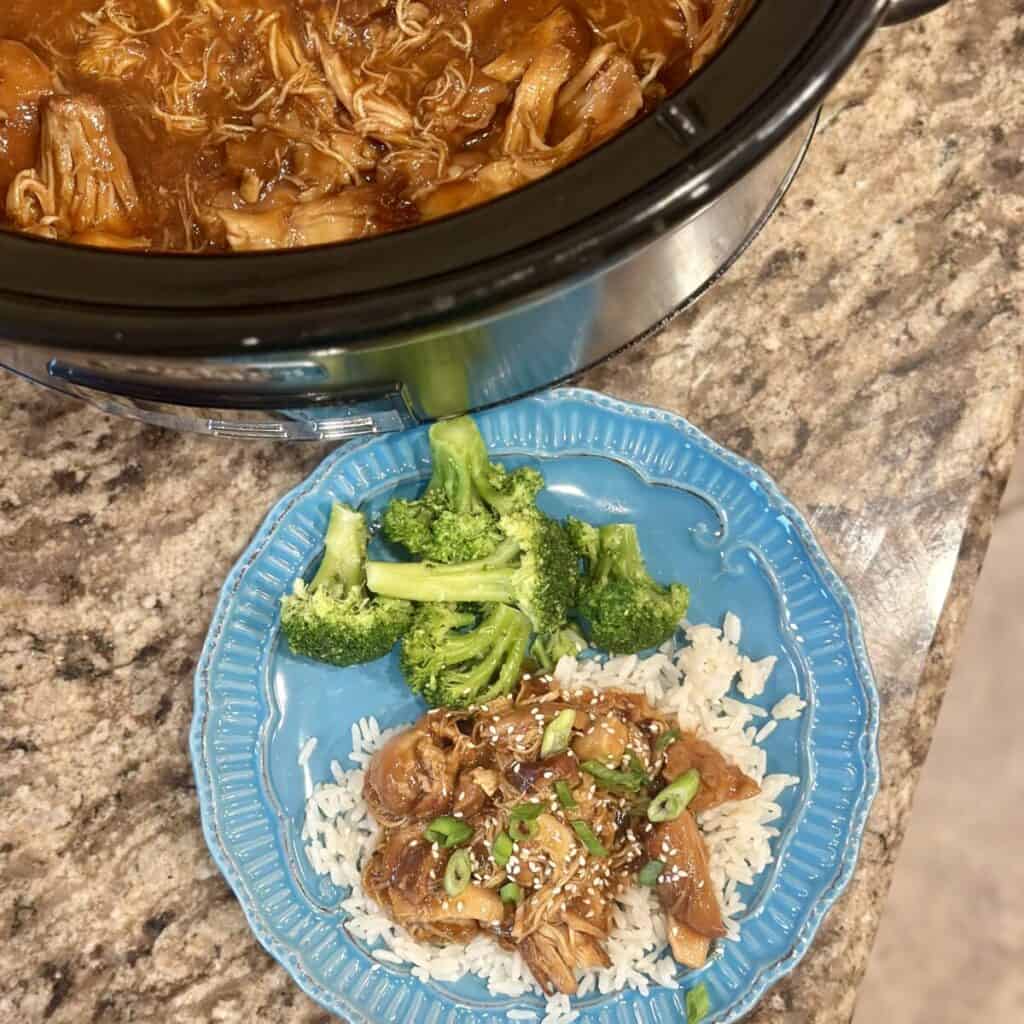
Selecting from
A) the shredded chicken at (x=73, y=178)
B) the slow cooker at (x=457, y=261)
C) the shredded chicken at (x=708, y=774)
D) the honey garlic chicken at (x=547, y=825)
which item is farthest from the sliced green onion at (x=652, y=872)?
the shredded chicken at (x=73, y=178)

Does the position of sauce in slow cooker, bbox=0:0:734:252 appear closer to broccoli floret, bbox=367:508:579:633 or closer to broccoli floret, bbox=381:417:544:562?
broccoli floret, bbox=381:417:544:562

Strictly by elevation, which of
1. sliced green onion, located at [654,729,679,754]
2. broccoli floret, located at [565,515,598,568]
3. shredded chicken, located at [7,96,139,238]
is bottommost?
sliced green onion, located at [654,729,679,754]

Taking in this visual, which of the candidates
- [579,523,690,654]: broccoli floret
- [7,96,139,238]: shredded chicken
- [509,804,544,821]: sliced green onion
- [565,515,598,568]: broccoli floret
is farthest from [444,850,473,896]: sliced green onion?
[7,96,139,238]: shredded chicken

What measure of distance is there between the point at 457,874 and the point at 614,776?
0.30 metres

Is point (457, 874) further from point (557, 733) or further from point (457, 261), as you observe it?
point (457, 261)

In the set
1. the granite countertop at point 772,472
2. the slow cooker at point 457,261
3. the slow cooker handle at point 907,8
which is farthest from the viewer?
the granite countertop at point 772,472

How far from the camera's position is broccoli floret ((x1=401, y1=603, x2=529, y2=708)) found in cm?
174

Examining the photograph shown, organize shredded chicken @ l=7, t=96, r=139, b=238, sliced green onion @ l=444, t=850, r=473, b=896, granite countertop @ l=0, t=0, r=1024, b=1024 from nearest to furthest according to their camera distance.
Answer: shredded chicken @ l=7, t=96, r=139, b=238 < sliced green onion @ l=444, t=850, r=473, b=896 < granite countertop @ l=0, t=0, r=1024, b=1024

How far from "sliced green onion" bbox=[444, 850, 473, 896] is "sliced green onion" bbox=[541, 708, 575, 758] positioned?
21 cm

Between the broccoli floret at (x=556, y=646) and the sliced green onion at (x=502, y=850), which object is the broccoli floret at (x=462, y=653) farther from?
the sliced green onion at (x=502, y=850)

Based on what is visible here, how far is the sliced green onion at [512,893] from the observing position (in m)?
1.70

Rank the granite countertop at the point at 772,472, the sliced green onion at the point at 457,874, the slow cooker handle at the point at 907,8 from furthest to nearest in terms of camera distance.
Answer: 1. the granite countertop at the point at 772,472
2. the sliced green onion at the point at 457,874
3. the slow cooker handle at the point at 907,8

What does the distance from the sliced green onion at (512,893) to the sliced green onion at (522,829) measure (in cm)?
8

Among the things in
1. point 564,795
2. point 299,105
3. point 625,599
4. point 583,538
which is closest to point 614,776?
point 564,795
